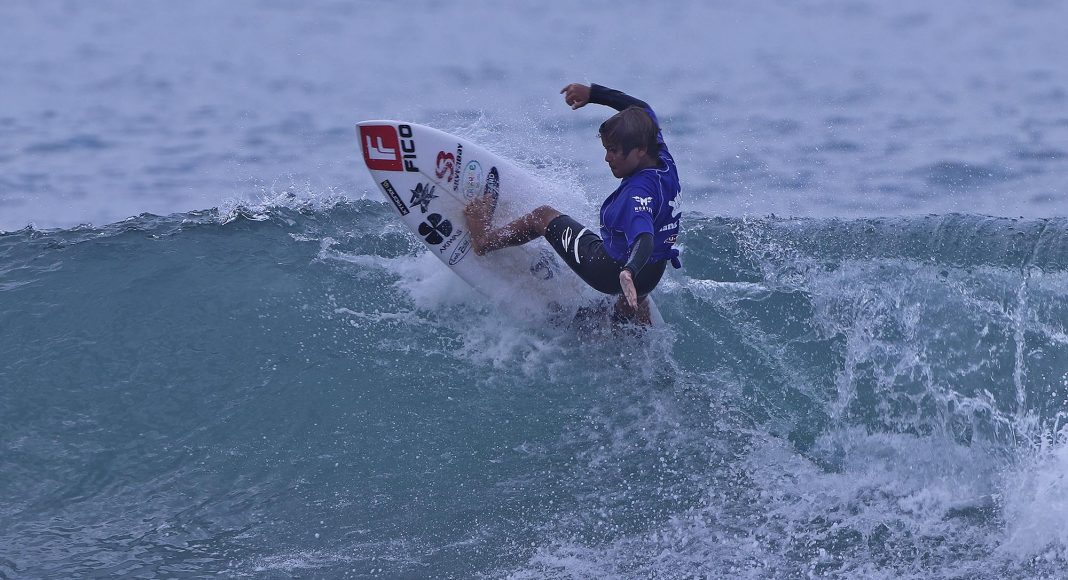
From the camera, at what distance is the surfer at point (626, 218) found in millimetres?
6344

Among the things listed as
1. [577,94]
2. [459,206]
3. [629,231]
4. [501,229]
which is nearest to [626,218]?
[629,231]

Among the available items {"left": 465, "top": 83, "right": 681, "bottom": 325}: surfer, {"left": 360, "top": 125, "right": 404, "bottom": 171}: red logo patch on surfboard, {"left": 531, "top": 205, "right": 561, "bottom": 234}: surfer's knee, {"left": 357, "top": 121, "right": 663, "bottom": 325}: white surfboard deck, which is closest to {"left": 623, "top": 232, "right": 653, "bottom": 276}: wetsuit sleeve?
{"left": 465, "top": 83, "right": 681, "bottom": 325}: surfer

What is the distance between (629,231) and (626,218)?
92mm

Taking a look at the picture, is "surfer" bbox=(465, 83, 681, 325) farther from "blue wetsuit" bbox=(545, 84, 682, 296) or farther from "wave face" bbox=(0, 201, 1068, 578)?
"wave face" bbox=(0, 201, 1068, 578)

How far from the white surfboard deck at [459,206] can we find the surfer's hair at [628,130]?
1312 millimetres

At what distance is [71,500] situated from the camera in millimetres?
6246

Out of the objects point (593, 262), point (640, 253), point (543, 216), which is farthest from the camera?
point (543, 216)

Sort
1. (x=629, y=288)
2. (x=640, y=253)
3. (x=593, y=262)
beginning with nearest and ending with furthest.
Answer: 1. (x=629, y=288)
2. (x=640, y=253)
3. (x=593, y=262)

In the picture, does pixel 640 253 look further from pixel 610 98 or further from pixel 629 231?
pixel 610 98

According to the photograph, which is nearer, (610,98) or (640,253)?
(640,253)

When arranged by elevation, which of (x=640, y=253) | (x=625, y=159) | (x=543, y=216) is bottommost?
(x=640, y=253)

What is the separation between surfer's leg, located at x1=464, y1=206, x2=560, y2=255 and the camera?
7137mm

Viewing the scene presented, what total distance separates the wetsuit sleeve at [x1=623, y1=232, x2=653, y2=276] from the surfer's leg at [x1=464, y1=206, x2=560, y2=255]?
3.40ft

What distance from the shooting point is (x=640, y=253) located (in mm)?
6098
